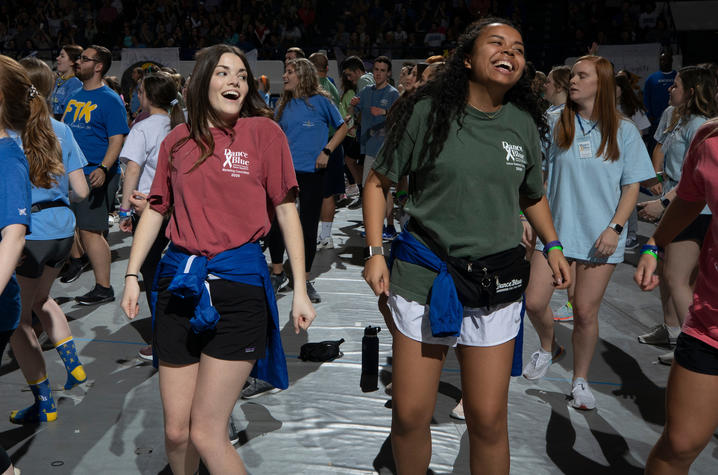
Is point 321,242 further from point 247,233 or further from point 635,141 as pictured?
point 247,233

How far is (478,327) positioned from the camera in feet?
7.98

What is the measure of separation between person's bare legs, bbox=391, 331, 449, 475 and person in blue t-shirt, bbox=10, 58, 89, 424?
5.89ft

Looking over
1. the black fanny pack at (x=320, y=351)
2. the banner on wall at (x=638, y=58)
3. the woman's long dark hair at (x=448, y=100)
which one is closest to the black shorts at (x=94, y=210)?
the black fanny pack at (x=320, y=351)

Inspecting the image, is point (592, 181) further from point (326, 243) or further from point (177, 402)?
point (326, 243)

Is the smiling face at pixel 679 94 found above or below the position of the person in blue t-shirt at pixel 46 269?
above

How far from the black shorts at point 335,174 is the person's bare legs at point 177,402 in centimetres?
445

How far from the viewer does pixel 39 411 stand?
3598 mm

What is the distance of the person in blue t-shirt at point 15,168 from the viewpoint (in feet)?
7.24

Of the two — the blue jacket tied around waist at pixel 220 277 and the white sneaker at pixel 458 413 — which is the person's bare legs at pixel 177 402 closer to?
the blue jacket tied around waist at pixel 220 277

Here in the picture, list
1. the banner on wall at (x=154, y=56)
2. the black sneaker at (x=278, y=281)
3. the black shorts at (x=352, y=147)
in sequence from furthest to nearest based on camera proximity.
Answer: the banner on wall at (x=154, y=56) < the black shorts at (x=352, y=147) < the black sneaker at (x=278, y=281)

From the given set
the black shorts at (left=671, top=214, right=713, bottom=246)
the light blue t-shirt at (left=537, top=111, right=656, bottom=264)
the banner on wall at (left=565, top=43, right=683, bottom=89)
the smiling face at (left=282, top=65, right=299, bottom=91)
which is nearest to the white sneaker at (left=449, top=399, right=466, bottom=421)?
A: the light blue t-shirt at (left=537, top=111, right=656, bottom=264)

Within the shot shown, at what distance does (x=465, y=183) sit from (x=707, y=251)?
2.58ft

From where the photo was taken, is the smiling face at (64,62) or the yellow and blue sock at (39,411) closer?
the yellow and blue sock at (39,411)

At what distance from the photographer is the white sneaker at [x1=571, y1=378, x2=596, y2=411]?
386 cm
